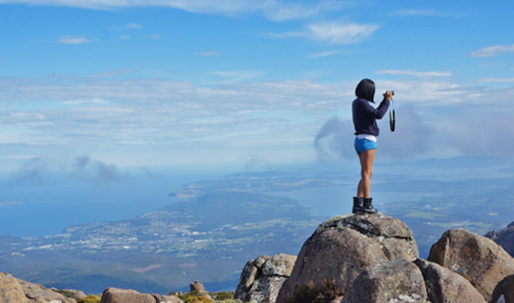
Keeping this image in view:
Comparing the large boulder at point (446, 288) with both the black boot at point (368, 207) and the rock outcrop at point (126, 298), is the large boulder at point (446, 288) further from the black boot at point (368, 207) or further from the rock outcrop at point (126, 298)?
the rock outcrop at point (126, 298)

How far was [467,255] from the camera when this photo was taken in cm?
1872

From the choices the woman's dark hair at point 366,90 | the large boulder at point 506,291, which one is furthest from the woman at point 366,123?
the large boulder at point 506,291

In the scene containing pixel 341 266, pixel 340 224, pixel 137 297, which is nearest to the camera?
pixel 341 266

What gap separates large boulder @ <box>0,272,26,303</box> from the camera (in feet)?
101

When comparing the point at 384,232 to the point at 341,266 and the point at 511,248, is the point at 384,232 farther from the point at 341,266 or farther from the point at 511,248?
the point at 511,248

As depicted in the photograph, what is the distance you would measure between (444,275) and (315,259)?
4977 millimetres

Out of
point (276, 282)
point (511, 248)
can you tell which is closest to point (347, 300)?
point (276, 282)

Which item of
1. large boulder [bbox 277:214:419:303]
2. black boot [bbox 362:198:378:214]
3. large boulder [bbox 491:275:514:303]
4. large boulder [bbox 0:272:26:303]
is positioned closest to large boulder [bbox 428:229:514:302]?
large boulder [bbox 277:214:419:303]

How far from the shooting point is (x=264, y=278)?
30.4 m

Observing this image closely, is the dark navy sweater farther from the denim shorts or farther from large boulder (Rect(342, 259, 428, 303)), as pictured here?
large boulder (Rect(342, 259, 428, 303))

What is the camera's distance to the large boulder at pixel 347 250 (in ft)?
57.2

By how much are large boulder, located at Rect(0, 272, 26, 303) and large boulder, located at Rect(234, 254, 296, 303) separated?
13919 millimetres

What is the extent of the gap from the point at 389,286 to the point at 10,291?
1040 inches

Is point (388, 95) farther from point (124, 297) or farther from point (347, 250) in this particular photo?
point (124, 297)
